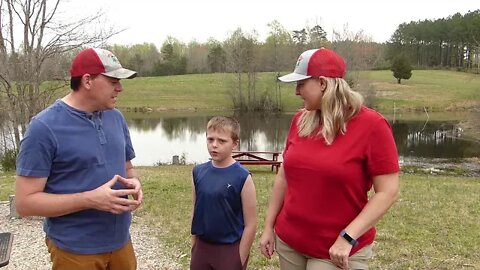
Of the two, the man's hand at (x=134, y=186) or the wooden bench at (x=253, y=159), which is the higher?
the man's hand at (x=134, y=186)

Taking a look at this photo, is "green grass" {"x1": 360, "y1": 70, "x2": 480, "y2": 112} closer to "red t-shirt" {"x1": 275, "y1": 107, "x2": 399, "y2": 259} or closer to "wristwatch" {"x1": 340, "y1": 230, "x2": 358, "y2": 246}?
"red t-shirt" {"x1": 275, "y1": 107, "x2": 399, "y2": 259}

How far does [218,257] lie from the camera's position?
121 inches

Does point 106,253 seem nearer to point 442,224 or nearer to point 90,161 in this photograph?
point 90,161

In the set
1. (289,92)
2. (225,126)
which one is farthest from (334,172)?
(289,92)

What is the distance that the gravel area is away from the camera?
18.2 feet

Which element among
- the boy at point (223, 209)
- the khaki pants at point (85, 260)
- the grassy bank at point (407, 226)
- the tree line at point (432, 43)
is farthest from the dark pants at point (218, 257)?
the tree line at point (432, 43)

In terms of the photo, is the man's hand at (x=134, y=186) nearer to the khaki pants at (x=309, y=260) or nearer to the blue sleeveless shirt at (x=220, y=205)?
the blue sleeveless shirt at (x=220, y=205)

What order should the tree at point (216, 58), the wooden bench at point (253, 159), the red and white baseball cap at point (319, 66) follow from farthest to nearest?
A: the tree at point (216, 58) → the wooden bench at point (253, 159) → the red and white baseball cap at point (319, 66)

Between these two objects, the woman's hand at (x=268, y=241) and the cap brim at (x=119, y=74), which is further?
the woman's hand at (x=268, y=241)

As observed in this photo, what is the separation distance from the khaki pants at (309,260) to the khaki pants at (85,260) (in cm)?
99

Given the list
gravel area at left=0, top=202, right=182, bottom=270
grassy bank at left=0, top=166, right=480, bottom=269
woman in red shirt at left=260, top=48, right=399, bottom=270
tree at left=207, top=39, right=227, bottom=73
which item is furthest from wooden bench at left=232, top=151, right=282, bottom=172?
tree at left=207, top=39, right=227, bottom=73

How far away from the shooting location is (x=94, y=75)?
2.44 meters

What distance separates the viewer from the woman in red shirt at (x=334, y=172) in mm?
2482

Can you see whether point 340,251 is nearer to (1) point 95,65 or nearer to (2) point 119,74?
(2) point 119,74
